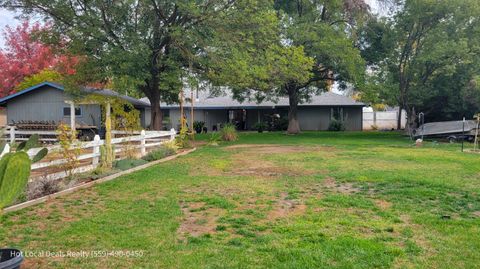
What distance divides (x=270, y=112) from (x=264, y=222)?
29555 mm

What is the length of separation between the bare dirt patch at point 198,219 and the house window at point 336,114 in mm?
29214

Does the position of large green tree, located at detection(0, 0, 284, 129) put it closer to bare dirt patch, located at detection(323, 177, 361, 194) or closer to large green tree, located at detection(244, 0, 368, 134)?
large green tree, located at detection(244, 0, 368, 134)

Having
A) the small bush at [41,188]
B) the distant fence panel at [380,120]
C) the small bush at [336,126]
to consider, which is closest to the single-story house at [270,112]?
the small bush at [336,126]

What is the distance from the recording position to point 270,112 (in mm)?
34562

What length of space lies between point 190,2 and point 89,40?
485cm

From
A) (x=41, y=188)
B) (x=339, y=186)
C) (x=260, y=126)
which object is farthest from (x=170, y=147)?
(x=260, y=126)

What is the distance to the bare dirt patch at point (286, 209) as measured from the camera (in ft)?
18.5

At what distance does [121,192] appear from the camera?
24.1 ft

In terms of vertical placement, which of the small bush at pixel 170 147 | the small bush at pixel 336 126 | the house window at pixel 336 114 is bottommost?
the small bush at pixel 170 147

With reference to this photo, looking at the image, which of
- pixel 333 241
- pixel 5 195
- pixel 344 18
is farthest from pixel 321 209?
pixel 344 18

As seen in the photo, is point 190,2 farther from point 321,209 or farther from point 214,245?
point 214,245

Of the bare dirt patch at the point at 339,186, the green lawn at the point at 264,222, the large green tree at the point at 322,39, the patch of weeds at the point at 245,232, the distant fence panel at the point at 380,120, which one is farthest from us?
the distant fence panel at the point at 380,120

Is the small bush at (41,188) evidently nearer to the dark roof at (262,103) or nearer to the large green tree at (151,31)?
the large green tree at (151,31)

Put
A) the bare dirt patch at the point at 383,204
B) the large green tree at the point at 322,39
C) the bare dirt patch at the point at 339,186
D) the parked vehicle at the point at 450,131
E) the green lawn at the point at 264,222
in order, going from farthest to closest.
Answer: the large green tree at the point at 322,39
the parked vehicle at the point at 450,131
the bare dirt patch at the point at 339,186
the bare dirt patch at the point at 383,204
the green lawn at the point at 264,222
